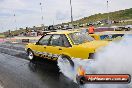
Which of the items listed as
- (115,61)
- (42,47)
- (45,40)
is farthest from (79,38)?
(115,61)

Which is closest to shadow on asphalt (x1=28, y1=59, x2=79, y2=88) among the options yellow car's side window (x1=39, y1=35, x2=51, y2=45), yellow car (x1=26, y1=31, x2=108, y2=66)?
yellow car (x1=26, y1=31, x2=108, y2=66)

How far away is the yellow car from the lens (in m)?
8.24

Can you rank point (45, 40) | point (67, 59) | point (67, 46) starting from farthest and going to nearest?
point (45, 40) → point (67, 46) → point (67, 59)

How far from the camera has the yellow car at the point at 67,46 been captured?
325 inches

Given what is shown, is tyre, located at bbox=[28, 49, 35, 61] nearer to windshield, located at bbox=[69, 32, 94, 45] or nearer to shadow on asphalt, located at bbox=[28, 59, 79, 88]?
shadow on asphalt, located at bbox=[28, 59, 79, 88]

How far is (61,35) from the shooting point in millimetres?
10062

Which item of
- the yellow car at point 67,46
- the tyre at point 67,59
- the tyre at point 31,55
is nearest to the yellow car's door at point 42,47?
the yellow car at point 67,46

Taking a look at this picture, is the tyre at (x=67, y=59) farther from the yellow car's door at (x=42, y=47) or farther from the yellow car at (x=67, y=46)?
the yellow car's door at (x=42, y=47)

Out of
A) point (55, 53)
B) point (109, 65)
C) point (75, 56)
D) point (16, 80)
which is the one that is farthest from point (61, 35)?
point (109, 65)

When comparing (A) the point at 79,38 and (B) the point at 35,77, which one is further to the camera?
(A) the point at 79,38

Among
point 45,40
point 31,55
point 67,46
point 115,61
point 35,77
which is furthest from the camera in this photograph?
point 31,55

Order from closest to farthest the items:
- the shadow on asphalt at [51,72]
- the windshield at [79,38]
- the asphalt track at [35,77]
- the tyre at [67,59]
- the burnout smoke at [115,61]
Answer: the burnout smoke at [115,61] < the shadow on asphalt at [51,72] < the asphalt track at [35,77] < the tyre at [67,59] < the windshield at [79,38]

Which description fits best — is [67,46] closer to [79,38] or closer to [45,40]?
[79,38]

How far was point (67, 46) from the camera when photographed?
30.6ft
